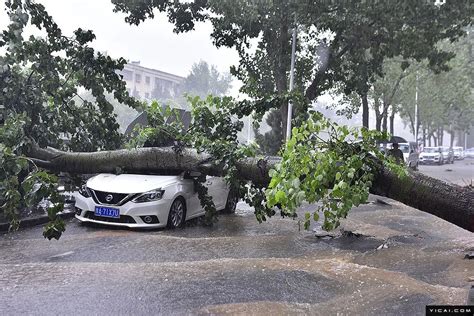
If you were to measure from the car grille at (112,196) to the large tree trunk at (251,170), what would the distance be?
1.42ft

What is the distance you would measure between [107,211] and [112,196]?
10.2 inches

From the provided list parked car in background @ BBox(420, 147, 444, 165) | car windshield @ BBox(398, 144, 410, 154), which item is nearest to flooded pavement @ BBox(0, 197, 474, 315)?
car windshield @ BBox(398, 144, 410, 154)

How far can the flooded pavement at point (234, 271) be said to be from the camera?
4.44 meters

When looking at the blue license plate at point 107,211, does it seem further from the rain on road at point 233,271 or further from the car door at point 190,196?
the car door at point 190,196

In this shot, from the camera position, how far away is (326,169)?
376 cm

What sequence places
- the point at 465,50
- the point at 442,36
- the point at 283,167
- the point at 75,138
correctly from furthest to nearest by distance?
the point at 465,50 < the point at 442,36 < the point at 75,138 < the point at 283,167

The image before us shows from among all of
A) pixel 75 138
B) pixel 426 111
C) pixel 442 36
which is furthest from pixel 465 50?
pixel 75 138

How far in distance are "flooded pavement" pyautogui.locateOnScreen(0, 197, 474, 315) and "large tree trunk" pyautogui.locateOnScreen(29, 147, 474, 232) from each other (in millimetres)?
1017

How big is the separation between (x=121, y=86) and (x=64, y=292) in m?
4.38

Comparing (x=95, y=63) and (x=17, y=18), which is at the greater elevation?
(x=17, y=18)

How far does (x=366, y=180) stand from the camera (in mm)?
3955

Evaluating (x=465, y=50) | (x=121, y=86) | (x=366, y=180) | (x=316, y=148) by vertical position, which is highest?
(x=465, y=50)

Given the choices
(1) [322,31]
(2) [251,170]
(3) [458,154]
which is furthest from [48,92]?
(3) [458,154]

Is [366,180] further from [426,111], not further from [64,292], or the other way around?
[426,111]
